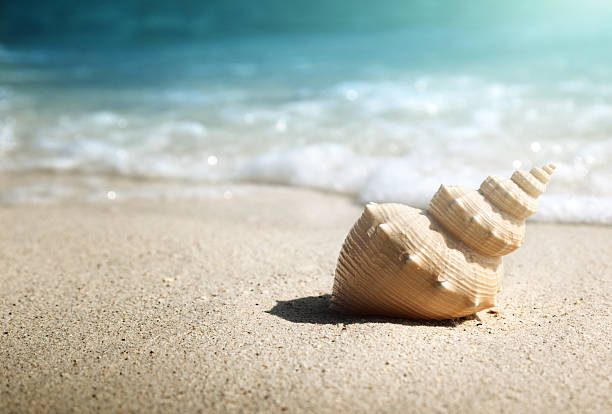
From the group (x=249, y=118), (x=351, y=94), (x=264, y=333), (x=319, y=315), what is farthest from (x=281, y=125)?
(x=264, y=333)

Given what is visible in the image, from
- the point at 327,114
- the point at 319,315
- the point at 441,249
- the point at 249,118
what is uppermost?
the point at 441,249

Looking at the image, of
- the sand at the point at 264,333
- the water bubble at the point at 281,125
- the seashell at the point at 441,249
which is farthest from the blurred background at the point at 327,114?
the seashell at the point at 441,249

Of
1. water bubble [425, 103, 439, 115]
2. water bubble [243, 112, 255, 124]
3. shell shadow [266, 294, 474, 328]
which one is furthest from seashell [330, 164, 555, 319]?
water bubble [243, 112, 255, 124]

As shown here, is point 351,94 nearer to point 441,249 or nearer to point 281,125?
point 281,125

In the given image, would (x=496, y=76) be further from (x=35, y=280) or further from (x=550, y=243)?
(x=35, y=280)

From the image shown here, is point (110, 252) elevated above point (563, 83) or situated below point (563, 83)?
below

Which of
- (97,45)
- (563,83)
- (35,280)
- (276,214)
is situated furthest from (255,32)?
(35,280)

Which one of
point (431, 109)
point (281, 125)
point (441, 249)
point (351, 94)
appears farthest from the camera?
point (351, 94)
